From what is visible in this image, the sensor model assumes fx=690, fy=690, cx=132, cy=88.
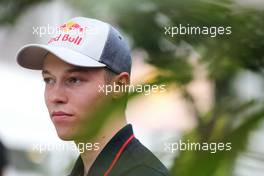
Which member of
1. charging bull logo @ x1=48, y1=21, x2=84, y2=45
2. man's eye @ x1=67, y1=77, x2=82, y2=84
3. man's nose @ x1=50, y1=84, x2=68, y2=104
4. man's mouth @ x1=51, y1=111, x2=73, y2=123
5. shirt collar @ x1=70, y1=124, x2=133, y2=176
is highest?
charging bull logo @ x1=48, y1=21, x2=84, y2=45

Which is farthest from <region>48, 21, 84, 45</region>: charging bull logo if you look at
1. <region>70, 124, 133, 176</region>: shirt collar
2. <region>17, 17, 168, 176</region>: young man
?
<region>70, 124, 133, 176</region>: shirt collar

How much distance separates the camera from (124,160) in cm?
55

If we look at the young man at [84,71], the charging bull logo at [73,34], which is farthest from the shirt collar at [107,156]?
the charging bull logo at [73,34]

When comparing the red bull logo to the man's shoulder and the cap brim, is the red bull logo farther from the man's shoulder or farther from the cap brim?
the man's shoulder

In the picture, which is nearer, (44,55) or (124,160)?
(124,160)

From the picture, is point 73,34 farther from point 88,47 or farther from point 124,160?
point 124,160

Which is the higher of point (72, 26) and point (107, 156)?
point (72, 26)

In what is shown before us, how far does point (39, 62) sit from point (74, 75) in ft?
0.44

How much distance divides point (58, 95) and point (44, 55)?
0.35 feet

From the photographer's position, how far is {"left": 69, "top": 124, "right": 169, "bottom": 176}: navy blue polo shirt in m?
0.49

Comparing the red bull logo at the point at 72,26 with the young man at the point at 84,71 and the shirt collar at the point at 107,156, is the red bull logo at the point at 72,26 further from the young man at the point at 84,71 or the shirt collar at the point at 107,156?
the shirt collar at the point at 107,156

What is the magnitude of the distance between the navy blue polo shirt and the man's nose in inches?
2.3

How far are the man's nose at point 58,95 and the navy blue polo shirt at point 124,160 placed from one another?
59 millimetres

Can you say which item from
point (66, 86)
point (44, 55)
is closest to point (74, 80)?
point (66, 86)
